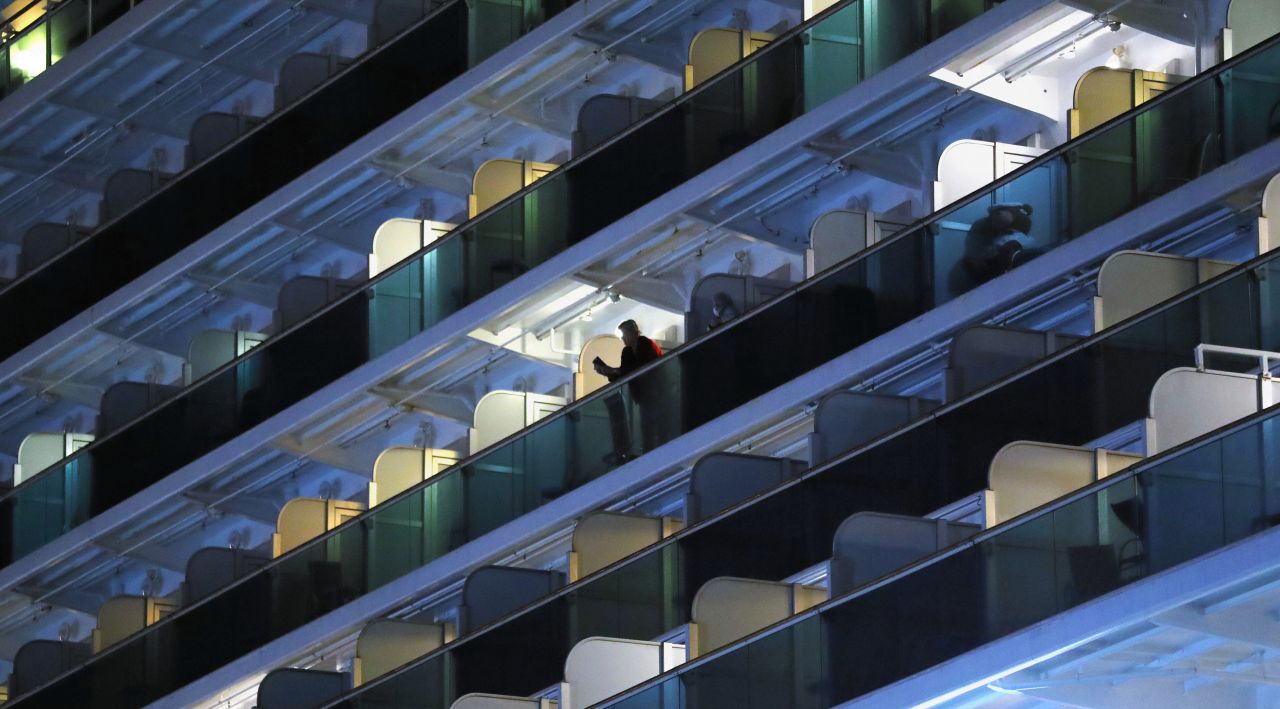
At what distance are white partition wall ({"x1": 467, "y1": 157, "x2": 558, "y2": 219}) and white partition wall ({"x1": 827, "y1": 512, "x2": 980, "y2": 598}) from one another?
7616 mm

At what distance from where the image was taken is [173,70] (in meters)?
43.7

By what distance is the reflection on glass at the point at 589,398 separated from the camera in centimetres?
3161

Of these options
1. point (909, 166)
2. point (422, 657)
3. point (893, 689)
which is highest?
point (909, 166)

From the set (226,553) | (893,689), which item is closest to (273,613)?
(226,553)

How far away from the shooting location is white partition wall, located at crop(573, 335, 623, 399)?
36.8 m

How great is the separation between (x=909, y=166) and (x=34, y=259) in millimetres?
11724

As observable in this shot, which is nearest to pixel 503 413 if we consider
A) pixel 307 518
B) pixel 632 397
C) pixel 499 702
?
pixel 307 518

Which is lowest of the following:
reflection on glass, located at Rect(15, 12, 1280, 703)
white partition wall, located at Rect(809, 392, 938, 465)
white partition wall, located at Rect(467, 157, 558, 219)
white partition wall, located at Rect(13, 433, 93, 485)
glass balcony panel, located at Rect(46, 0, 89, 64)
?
white partition wall, located at Rect(809, 392, 938, 465)

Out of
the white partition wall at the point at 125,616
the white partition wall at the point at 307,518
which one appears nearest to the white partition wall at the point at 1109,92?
the white partition wall at the point at 307,518

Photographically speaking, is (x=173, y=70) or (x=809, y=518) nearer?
(x=809, y=518)

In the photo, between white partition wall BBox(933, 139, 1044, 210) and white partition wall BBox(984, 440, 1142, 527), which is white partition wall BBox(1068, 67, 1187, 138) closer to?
white partition wall BBox(933, 139, 1044, 210)

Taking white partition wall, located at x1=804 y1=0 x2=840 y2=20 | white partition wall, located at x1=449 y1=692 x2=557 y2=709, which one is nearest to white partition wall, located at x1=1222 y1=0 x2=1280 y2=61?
white partition wall, located at x1=804 y1=0 x2=840 y2=20

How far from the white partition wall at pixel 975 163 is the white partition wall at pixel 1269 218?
12.3 feet

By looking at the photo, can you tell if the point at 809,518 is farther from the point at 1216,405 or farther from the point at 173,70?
the point at 173,70
